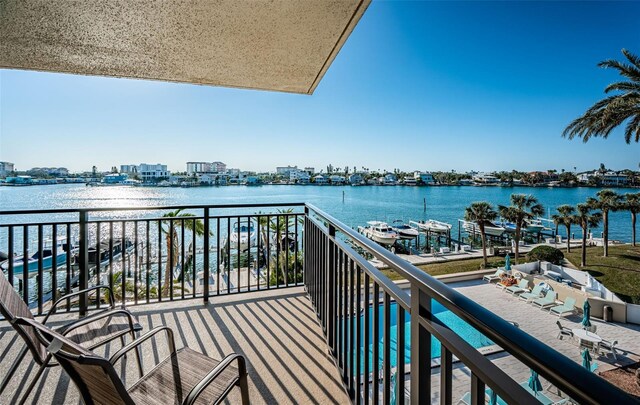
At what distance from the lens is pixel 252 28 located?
200 cm

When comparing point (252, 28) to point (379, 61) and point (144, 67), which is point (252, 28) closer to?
point (144, 67)

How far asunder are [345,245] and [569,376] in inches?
51.4

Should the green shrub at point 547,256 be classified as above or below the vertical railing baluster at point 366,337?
below

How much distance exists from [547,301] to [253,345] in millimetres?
15536

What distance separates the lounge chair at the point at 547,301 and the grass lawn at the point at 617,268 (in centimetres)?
868

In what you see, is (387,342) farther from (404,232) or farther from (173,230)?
(404,232)

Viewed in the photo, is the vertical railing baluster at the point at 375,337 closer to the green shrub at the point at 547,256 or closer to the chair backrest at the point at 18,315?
the chair backrest at the point at 18,315

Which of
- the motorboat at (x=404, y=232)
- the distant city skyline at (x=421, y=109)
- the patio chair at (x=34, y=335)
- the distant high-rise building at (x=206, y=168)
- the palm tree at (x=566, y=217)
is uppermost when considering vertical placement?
the distant city skyline at (x=421, y=109)

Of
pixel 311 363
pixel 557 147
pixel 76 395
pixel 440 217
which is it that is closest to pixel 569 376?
pixel 311 363

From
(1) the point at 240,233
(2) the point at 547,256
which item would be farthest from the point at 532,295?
(1) the point at 240,233

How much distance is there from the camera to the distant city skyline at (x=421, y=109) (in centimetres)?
1755

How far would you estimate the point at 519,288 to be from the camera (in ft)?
47.8

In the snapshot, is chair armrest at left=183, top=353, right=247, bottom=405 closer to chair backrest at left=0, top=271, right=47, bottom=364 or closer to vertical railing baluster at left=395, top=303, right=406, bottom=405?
vertical railing baluster at left=395, top=303, right=406, bottom=405

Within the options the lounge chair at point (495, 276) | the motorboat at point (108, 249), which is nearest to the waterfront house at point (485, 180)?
the lounge chair at point (495, 276)
